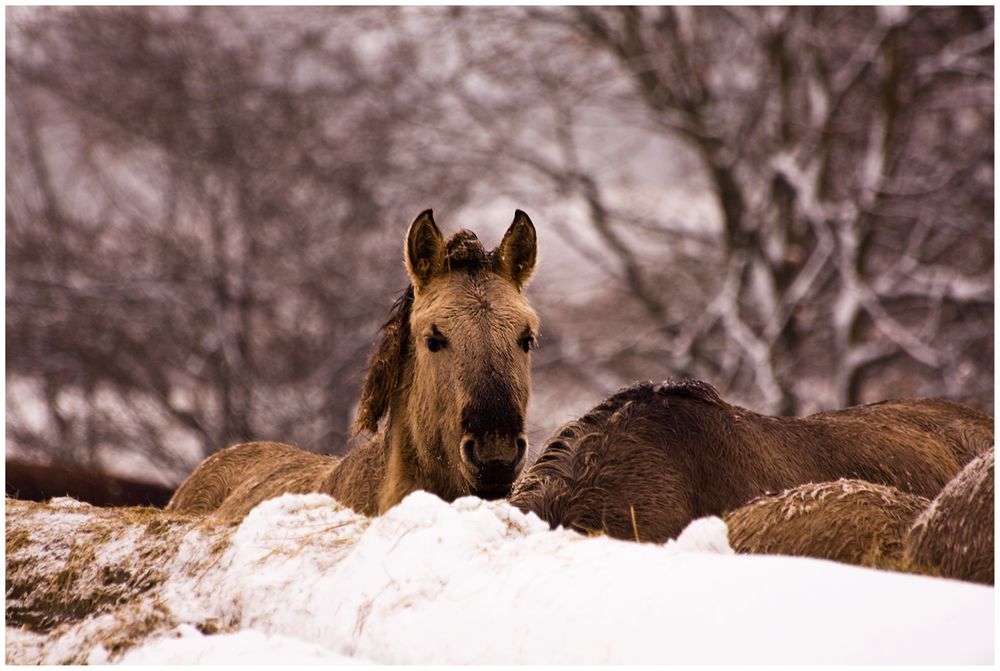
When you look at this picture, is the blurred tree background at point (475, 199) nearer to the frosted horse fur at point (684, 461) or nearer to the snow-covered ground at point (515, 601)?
the frosted horse fur at point (684, 461)

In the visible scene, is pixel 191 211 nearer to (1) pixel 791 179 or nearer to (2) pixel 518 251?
(1) pixel 791 179

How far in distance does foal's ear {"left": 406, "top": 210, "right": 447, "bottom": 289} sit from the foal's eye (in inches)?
17.4

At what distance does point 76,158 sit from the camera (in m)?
18.4

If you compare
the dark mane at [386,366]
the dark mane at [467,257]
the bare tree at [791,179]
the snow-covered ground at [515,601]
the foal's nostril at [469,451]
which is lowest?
the snow-covered ground at [515,601]

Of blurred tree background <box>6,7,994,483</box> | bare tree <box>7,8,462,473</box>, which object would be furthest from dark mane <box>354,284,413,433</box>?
bare tree <box>7,8,462,473</box>

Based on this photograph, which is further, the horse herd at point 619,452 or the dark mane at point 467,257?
the dark mane at point 467,257

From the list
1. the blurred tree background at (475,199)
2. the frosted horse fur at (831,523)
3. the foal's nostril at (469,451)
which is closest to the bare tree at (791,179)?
the blurred tree background at (475,199)

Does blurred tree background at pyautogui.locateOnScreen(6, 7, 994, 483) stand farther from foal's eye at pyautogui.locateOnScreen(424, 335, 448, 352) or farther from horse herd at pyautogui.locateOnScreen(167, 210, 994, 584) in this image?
foal's eye at pyautogui.locateOnScreen(424, 335, 448, 352)

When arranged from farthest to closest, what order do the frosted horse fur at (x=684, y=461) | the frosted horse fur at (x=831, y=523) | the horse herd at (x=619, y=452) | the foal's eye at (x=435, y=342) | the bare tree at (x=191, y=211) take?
1. the bare tree at (x=191, y=211)
2. the foal's eye at (x=435, y=342)
3. the frosted horse fur at (x=684, y=461)
4. the horse herd at (x=619, y=452)
5. the frosted horse fur at (x=831, y=523)

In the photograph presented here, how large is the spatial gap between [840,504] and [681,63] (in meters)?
13.3

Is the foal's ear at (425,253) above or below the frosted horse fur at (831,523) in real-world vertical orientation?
above

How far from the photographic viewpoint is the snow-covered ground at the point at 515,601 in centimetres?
318

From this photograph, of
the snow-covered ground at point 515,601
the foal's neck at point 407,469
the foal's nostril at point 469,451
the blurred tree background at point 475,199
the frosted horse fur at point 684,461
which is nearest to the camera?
the snow-covered ground at point 515,601

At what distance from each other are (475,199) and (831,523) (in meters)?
12.8
